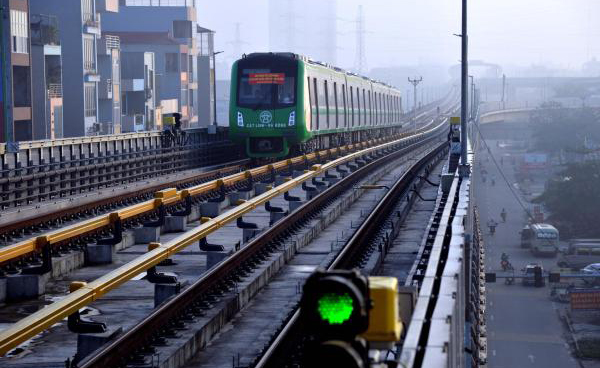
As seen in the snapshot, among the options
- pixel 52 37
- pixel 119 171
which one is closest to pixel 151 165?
pixel 119 171

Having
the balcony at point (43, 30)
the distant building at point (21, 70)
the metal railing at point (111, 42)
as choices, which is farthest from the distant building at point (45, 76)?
the metal railing at point (111, 42)

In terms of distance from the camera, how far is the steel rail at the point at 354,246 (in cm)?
1125

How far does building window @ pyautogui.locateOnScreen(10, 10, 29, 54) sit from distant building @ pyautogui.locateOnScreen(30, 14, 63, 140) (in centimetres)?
591

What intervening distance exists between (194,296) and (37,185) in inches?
582

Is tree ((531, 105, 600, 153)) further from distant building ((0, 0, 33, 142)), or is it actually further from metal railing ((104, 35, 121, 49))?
distant building ((0, 0, 33, 142))

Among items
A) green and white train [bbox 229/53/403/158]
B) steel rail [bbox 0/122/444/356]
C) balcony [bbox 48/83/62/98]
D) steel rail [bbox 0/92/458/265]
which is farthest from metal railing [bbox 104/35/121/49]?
steel rail [bbox 0/122/444/356]

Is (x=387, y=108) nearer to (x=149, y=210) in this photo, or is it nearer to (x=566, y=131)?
(x=149, y=210)

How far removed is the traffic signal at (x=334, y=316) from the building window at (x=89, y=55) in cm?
6953

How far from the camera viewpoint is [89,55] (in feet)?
245

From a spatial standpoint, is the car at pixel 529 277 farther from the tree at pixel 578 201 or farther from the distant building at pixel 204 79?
the distant building at pixel 204 79

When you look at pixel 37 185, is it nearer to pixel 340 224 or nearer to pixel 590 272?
pixel 340 224

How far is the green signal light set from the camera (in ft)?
16.9

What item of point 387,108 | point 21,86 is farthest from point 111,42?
point 21,86

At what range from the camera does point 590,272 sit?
7219 centimetres
